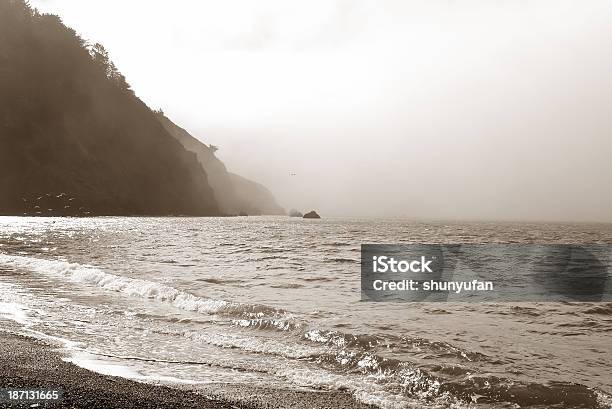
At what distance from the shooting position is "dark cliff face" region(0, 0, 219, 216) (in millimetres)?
118938

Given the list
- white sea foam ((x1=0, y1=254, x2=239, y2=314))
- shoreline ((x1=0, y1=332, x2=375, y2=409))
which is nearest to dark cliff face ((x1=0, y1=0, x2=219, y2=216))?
white sea foam ((x1=0, y1=254, x2=239, y2=314))

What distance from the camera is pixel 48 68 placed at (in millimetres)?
136500

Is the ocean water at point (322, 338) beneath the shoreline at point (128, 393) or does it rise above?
beneath

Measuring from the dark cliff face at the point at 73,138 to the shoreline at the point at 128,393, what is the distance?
124867 millimetres

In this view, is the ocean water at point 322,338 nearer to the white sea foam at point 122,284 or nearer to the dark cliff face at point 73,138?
the white sea foam at point 122,284

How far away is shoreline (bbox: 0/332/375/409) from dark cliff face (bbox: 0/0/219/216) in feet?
410

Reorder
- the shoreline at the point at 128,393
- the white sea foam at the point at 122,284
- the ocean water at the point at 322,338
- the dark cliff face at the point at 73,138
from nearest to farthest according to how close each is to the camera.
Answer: the shoreline at the point at 128,393, the ocean water at the point at 322,338, the white sea foam at the point at 122,284, the dark cliff face at the point at 73,138

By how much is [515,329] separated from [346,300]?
236 inches

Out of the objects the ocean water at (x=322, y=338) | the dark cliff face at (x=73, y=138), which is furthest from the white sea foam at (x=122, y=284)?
the dark cliff face at (x=73, y=138)

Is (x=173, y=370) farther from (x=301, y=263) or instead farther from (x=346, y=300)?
(x=301, y=263)

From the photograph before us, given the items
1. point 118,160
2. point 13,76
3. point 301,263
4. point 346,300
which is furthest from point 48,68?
point 346,300

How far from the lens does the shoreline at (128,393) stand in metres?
6.55

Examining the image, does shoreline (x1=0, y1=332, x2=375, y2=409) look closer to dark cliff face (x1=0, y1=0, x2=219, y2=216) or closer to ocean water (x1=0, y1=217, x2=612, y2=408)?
ocean water (x1=0, y1=217, x2=612, y2=408)

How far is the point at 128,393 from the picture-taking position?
6.91m
